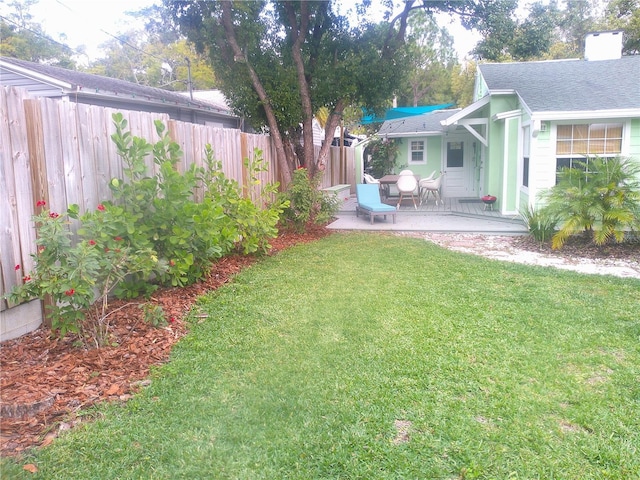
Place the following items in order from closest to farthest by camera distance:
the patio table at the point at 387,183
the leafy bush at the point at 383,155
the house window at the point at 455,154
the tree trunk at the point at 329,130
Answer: the tree trunk at the point at 329,130 → the patio table at the point at 387,183 → the house window at the point at 455,154 → the leafy bush at the point at 383,155

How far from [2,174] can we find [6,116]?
0.44 meters

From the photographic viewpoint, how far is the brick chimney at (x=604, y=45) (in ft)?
45.6

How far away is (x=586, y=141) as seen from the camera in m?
10.1

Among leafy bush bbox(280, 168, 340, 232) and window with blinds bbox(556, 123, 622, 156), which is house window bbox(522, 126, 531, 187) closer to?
window with blinds bbox(556, 123, 622, 156)

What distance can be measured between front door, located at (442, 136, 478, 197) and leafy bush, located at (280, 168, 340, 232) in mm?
7681

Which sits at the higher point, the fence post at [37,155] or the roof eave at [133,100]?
the roof eave at [133,100]

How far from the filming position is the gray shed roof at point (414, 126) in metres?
16.9

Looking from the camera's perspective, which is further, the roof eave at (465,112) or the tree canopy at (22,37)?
the tree canopy at (22,37)

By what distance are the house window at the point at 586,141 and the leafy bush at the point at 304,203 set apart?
15.7ft

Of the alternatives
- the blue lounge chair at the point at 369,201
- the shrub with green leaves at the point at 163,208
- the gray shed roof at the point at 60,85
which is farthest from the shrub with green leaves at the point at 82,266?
the gray shed roof at the point at 60,85

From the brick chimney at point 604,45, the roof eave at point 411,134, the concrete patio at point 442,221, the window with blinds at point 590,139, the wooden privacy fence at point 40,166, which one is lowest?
the concrete patio at point 442,221

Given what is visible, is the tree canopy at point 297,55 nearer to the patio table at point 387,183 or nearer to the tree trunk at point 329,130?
the tree trunk at point 329,130

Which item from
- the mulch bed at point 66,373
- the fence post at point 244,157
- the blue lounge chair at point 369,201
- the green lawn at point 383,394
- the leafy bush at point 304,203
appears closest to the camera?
the green lawn at point 383,394

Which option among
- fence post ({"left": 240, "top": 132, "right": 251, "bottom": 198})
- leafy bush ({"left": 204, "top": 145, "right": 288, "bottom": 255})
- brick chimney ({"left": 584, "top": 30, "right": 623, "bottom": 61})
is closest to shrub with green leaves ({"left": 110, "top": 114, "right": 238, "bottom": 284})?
leafy bush ({"left": 204, "top": 145, "right": 288, "bottom": 255})
